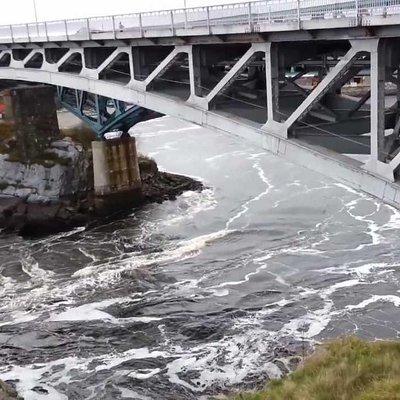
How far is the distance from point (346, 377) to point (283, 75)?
6953 mm

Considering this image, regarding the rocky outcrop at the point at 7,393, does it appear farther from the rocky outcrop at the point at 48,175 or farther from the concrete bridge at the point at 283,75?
the rocky outcrop at the point at 48,175

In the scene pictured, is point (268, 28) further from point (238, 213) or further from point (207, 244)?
point (238, 213)

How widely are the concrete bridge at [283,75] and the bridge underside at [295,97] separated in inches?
1.0

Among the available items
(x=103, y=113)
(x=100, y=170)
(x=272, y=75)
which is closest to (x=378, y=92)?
(x=272, y=75)

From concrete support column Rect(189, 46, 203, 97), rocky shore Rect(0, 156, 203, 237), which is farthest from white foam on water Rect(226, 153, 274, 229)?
concrete support column Rect(189, 46, 203, 97)

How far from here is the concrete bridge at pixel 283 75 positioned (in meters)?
11.2

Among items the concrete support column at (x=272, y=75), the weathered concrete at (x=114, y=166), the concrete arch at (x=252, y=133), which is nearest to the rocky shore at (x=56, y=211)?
the weathered concrete at (x=114, y=166)

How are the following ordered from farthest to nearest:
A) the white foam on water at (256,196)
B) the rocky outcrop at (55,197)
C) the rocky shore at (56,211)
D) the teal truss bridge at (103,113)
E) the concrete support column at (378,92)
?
the rocky outcrop at (55,197), the rocky shore at (56,211), the white foam on water at (256,196), the teal truss bridge at (103,113), the concrete support column at (378,92)

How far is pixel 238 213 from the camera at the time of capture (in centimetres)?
2784

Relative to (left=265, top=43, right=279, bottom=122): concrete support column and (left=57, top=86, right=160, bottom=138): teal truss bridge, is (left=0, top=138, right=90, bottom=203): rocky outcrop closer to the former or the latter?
(left=57, top=86, right=160, bottom=138): teal truss bridge

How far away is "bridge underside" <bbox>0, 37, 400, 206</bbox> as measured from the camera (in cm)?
1124

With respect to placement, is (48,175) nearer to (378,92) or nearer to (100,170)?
(100,170)

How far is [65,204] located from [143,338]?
14525mm

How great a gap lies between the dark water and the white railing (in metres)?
7.63
